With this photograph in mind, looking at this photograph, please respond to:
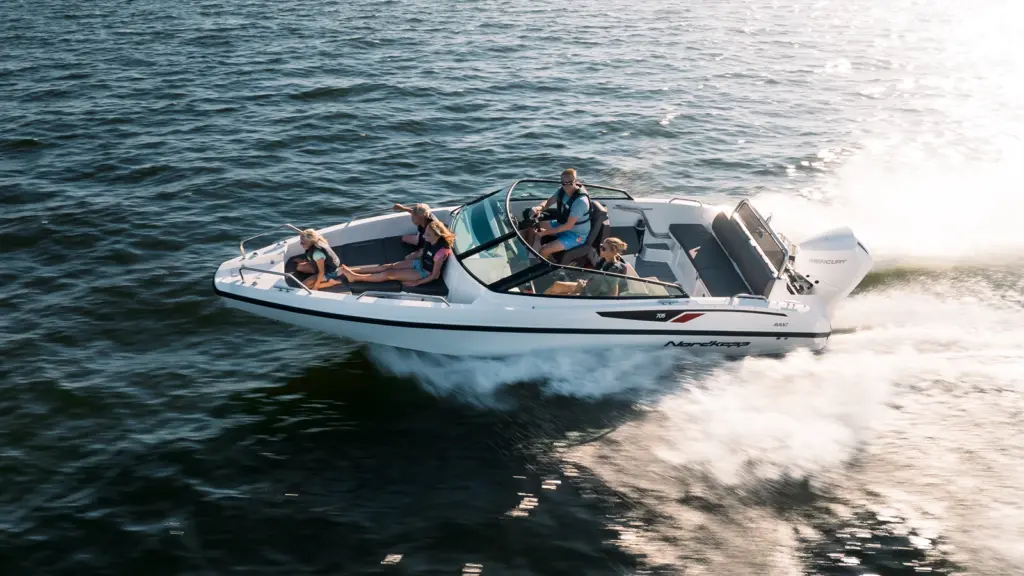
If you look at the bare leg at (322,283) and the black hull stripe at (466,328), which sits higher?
the bare leg at (322,283)

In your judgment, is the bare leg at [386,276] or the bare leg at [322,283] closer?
the bare leg at [322,283]

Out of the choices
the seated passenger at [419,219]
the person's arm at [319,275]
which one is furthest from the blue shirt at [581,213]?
the person's arm at [319,275]

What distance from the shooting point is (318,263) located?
9758mm

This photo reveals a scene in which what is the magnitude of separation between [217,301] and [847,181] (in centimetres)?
1206

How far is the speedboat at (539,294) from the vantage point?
9.38 metres

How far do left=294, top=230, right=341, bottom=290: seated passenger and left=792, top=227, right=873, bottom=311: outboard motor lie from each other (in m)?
5.73

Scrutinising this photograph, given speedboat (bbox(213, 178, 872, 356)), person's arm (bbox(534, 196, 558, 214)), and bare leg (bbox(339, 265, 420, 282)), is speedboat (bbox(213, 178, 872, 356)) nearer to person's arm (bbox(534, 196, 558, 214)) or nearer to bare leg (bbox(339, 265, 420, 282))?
bare leg (bbox(339, 265, 420, 282))

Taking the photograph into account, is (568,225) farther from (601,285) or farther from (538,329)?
(538,329)

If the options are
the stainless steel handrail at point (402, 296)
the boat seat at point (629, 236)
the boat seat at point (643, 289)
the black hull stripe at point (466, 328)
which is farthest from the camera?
the boat seat at point (629, 236)

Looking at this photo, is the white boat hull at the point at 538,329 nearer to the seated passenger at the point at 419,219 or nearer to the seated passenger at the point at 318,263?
the seated passenger at the point at 318,263

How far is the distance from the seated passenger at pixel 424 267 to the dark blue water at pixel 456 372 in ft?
3.29

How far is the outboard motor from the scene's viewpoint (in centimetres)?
1006

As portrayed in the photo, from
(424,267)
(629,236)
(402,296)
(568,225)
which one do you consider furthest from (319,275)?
(629,236)

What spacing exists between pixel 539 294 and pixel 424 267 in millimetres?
1483
